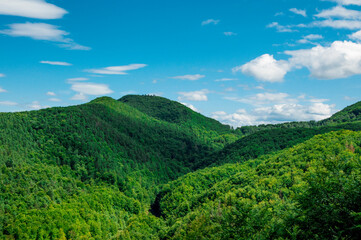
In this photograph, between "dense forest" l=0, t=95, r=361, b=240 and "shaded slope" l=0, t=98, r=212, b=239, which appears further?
"shaded slope" l=0, t=98, r=212, b=239

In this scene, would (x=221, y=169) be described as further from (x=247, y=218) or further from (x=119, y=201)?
(x=247, y=218)

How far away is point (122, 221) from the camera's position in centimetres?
14550

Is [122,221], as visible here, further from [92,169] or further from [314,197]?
[314,197]

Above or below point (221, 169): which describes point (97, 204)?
below

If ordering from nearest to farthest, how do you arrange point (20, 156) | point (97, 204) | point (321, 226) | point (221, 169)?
1. point (321, 226)
2. point (97, 204)
3. point (20, 156)
4. point (221, 169)

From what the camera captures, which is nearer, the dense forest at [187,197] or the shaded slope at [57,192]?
the dense forest at [187,197]

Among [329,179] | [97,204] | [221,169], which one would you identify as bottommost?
[97,204]

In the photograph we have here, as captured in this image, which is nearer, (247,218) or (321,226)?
(321,226)

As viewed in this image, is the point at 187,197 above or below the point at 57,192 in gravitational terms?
below

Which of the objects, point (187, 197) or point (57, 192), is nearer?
point (57, 192)

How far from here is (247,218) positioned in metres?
37.4

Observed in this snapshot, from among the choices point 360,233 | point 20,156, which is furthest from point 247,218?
point 20,156

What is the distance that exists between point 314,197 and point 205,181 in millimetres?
132322


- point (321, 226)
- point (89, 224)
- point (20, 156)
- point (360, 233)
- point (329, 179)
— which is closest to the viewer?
point (360, 233)
